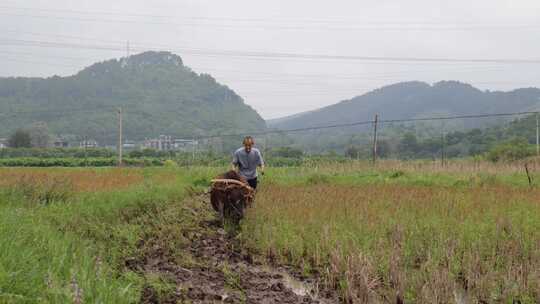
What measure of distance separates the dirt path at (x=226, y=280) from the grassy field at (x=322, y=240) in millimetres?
199

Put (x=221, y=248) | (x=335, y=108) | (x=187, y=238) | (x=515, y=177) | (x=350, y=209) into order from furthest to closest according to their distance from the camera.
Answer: (x=335, y=108), (x=515, y=177), (x=350, y=209), (x=187, y=238), (x=221, y=248)

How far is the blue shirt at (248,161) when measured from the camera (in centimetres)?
881

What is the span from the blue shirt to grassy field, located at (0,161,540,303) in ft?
2.07

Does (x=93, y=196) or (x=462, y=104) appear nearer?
(x=93, y=196)

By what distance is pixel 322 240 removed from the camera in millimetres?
6117

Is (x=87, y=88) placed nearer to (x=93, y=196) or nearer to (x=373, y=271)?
(x=93, y=196)

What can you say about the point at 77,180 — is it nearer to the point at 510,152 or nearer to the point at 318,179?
the point at 318,179

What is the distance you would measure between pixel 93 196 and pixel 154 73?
7345 centimetres

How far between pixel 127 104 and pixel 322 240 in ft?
209

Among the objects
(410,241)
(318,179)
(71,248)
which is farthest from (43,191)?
(318,179)

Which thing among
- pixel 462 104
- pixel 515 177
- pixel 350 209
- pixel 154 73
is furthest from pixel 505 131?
pixel 154 73

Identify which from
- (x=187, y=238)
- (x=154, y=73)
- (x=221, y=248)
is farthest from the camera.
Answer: (x=154, y=73)

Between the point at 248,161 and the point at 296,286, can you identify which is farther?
the point at 248,161

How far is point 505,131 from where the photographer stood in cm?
3125
